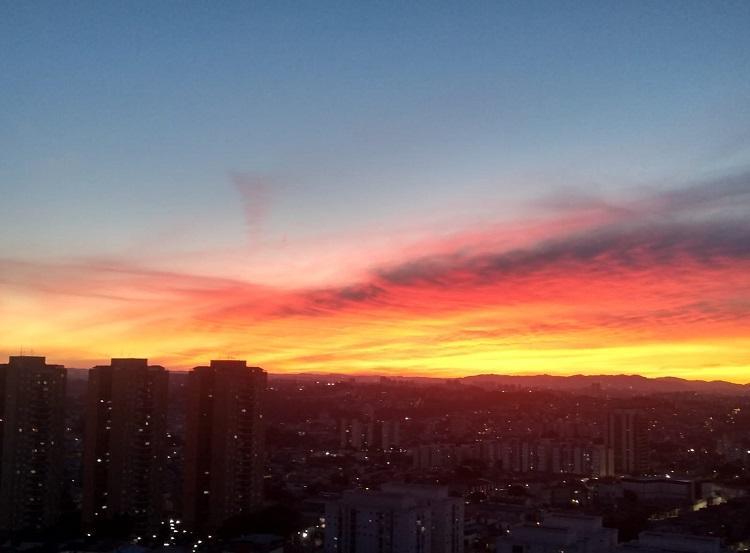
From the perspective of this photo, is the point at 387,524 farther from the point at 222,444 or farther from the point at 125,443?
the point at 125,443

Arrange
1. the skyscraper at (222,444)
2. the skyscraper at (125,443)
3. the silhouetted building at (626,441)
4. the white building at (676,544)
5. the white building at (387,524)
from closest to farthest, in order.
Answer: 1. the white building at (676,544)
2. the white building at (387,524)
3. the skyscraper at (125,443)
4. the skyscraper at (222,444)
5. the silhouetted building at (626,441)

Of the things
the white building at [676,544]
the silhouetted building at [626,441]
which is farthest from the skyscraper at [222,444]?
the silhouetted building at [626,441]

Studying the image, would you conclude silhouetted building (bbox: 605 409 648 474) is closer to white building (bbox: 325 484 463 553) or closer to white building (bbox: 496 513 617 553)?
white building (bbox: 325 484 463 553)

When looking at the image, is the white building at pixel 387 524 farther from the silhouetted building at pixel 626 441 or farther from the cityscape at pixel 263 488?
the silhouetted building at pixel 626 441

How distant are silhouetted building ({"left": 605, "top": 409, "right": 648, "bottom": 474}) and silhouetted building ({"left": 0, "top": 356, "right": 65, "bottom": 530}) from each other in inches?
911

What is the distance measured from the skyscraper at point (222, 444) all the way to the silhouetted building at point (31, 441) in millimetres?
2950

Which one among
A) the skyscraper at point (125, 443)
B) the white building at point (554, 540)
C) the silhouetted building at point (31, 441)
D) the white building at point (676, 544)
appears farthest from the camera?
the skyscraper at point (125, 443)

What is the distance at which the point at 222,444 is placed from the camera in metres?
19.5

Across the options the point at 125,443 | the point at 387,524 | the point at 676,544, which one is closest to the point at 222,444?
the point at 125,443

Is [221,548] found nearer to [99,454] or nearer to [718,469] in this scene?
[99,454]

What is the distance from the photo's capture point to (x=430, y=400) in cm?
5888

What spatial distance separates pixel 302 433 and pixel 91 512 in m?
22.6

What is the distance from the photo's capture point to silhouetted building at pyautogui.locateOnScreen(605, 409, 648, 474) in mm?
34250

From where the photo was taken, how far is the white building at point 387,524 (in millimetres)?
14977
